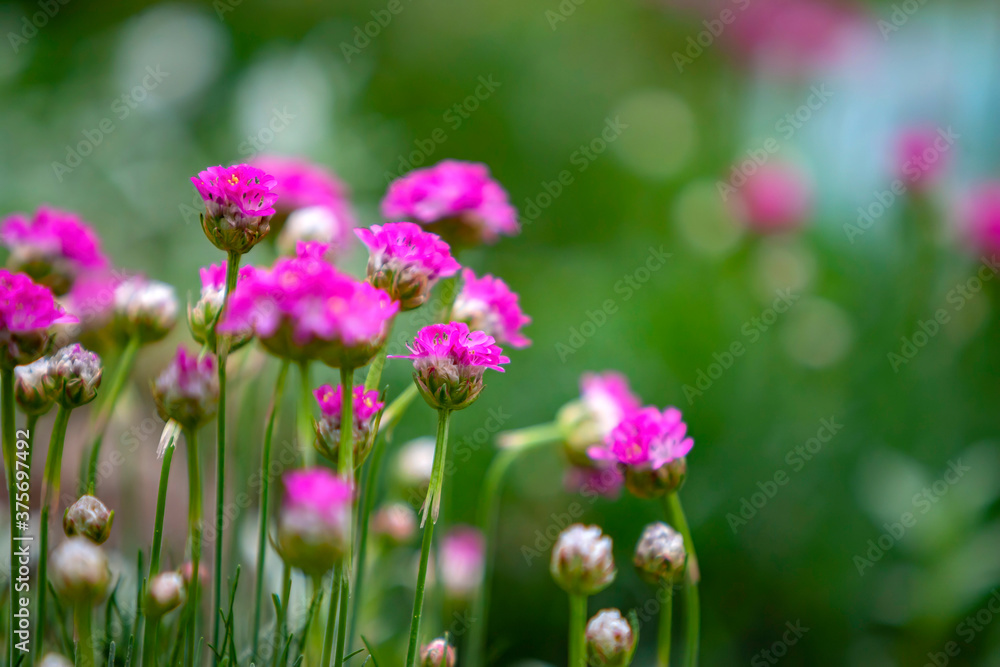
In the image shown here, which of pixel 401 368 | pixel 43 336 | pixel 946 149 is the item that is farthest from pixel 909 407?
pixel 43 336

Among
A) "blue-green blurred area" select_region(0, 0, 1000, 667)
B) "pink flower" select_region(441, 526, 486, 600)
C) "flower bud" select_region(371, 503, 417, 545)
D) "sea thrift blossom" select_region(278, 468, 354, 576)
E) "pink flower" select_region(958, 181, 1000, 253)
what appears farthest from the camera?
"pink flower" select_region(958, 181, 1000, 253)

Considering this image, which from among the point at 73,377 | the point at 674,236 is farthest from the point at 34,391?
the point at 674,236

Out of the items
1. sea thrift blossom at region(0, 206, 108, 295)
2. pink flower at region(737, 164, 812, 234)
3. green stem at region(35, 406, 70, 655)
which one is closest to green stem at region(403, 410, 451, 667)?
green stem at region(35, 406, 70, 655)

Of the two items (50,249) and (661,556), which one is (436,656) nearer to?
(661,556)

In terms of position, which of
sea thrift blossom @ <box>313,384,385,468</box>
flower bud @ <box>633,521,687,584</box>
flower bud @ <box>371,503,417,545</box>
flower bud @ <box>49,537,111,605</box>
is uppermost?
sea thrift blossom @ <box>313,384,385,468</box>

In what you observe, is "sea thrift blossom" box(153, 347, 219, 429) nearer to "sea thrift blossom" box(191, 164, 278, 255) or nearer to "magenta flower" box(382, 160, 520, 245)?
"sea thrift blossom" box(191, 164, 278, 255)

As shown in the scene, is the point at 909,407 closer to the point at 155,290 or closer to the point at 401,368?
the point at 401,368
